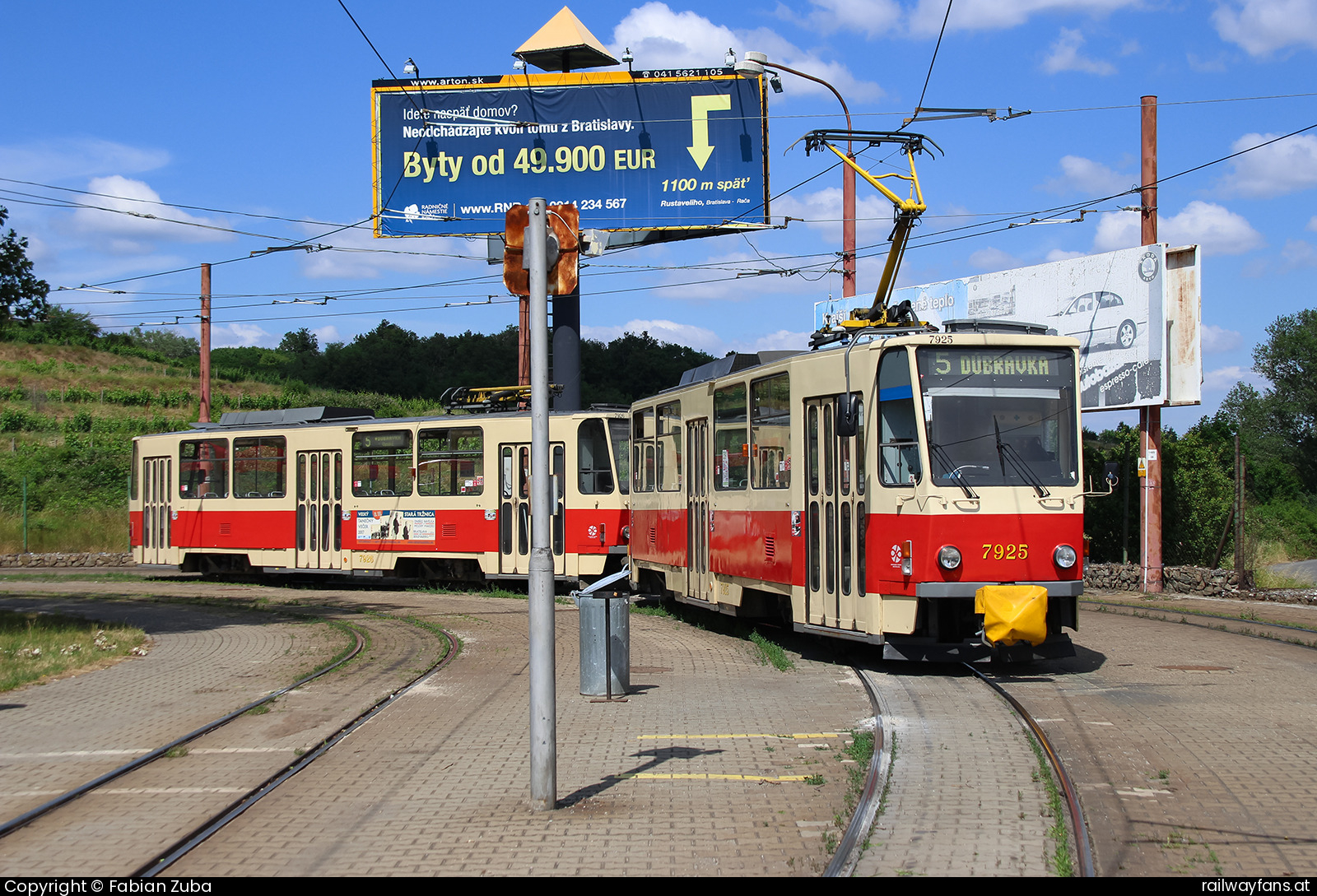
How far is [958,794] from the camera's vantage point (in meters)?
6.68

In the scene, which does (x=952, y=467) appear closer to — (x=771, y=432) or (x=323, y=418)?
(x=771, y=432)

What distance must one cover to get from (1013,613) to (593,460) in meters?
10.9

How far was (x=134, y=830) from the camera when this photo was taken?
20.3ft

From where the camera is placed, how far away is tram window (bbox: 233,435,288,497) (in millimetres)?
23562

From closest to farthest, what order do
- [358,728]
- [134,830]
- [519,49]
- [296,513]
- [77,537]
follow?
[134,830] < [358,728] < [296,513] < [519,49] < [77,537]

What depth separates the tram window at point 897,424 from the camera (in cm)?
1085

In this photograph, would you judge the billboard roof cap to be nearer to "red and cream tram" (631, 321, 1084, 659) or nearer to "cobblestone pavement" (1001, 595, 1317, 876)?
"red and cream tram" (631, 321, 1084, 659)

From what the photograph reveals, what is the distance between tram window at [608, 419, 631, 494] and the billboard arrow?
715 cm

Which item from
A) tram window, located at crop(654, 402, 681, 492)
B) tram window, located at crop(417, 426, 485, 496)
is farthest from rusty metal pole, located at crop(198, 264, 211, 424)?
tram window, located at crop(654, 402, 681, 492)

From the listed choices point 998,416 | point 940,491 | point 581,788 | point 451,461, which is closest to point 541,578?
point 581,788

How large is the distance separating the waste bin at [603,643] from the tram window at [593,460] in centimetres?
976

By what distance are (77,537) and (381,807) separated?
32.7 m

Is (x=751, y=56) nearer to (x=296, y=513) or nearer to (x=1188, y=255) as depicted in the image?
(x=1188, y=255)

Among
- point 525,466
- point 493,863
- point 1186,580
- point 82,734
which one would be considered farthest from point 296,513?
point 493,863
